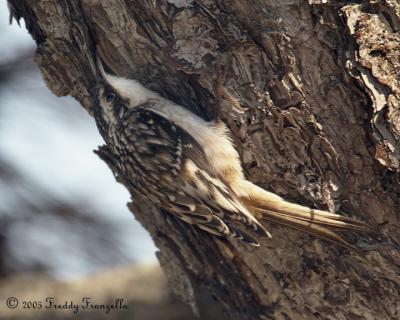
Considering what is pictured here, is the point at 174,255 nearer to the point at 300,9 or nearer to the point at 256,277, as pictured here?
the point at 256,277

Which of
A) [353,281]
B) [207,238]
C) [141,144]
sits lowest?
[353,281]

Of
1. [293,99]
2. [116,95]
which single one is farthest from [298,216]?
[116,95]

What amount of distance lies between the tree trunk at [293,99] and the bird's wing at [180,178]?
0.11 metres

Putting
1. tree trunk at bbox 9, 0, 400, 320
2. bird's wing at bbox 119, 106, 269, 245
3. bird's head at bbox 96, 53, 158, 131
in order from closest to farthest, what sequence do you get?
tree trunk at bbox 9, 0, 400, 320 → bird's wing at bbox 119, 106, 269, 245 → bird's head at bbox 96, 53, 158, 131

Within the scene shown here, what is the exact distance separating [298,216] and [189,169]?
1.39 feet

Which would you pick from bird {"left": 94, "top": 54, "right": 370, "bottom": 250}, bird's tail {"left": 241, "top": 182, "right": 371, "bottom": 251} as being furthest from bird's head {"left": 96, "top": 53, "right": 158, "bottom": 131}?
bird's tail {"left": 241, "top": 182, "right": 371, "bottom": 251}

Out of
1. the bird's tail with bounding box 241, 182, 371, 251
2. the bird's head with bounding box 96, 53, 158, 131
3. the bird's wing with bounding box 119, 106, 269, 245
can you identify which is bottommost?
the bird's tail with bounding box 241, 182, 371, 251

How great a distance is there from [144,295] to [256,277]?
1.01 meters

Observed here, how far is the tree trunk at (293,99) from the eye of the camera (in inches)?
84.4

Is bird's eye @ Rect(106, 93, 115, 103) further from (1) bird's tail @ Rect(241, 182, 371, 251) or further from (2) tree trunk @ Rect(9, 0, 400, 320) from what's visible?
(1) bird's tail @ Rect(241, 182, 371, 251)

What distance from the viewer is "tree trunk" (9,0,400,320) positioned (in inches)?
84.4

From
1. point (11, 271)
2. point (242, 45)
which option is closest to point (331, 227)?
point (242, 45)

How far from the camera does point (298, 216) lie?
2.30 meters

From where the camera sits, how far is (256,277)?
2475mm
